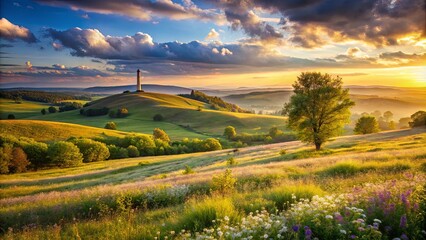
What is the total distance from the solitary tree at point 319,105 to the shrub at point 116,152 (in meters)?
53.3

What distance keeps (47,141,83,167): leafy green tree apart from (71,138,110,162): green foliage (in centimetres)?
607

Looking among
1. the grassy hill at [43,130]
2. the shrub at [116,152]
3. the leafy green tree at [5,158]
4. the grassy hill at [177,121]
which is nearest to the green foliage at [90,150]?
the shrub at [116,152]

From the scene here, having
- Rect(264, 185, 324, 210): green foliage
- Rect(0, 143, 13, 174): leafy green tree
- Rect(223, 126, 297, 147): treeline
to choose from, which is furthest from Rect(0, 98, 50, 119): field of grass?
Rect(264, 185, 324, 210): green foliage

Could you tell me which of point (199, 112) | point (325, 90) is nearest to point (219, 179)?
point (325, 90)

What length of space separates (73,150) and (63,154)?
2.45 metres

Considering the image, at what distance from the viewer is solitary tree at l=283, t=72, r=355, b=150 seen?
38969 millimetres

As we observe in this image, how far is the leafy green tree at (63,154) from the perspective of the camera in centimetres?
6053

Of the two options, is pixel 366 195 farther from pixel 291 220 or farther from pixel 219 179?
pixel 219 179

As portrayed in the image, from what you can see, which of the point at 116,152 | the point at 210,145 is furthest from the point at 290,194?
the point at 210,145

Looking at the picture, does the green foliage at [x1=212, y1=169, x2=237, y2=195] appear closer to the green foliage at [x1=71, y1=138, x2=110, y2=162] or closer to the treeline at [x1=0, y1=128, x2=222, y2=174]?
the treeline at [x1=0, y1=128, x2=222, y2=174]

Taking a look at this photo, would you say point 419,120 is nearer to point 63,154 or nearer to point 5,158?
point 63,154

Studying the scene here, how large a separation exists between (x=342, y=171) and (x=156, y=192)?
957 cm

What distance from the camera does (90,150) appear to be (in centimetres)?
6950

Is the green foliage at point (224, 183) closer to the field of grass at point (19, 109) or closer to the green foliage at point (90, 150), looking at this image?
the green foliage at point (90, 150)
